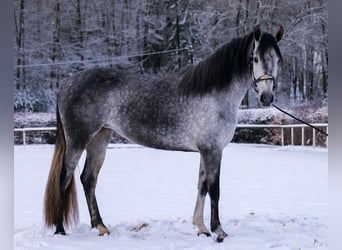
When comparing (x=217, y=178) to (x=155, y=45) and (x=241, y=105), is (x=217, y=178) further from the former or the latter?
(x=155, y=45)

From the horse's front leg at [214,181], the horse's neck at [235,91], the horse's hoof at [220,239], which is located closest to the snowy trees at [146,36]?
the horse's neck at [235,91]

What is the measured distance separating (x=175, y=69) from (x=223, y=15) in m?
0.42

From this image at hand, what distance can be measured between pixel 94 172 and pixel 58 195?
0.24 m

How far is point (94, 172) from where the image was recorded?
9.12ft

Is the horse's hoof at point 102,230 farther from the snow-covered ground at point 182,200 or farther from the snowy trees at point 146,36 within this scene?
the snowy trees at point 146,36

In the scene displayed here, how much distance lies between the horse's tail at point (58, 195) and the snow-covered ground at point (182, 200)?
5 centimetres

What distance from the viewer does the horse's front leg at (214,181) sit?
8.60 ft

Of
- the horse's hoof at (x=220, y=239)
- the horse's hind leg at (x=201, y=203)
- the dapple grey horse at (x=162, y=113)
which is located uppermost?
the dapple grey horse at (x=162, y=113)

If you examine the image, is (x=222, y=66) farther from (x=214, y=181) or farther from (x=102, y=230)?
(x=102, y=230)

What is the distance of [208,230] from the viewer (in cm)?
268

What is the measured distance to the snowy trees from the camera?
8.89 ft

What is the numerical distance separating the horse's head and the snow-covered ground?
365mm

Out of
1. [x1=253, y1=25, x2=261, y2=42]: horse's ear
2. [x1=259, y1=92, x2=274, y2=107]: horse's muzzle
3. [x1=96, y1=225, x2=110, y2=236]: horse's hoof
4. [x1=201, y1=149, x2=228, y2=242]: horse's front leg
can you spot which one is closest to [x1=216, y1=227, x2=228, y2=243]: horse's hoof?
[x1=201, y1=149, x2=228, y2=242]: horse's front leg

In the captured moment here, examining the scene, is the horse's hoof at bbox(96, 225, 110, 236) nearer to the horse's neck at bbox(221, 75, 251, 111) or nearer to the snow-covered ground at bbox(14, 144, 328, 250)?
the snow-covered ground at bbox(14, 144, 328, 250)
